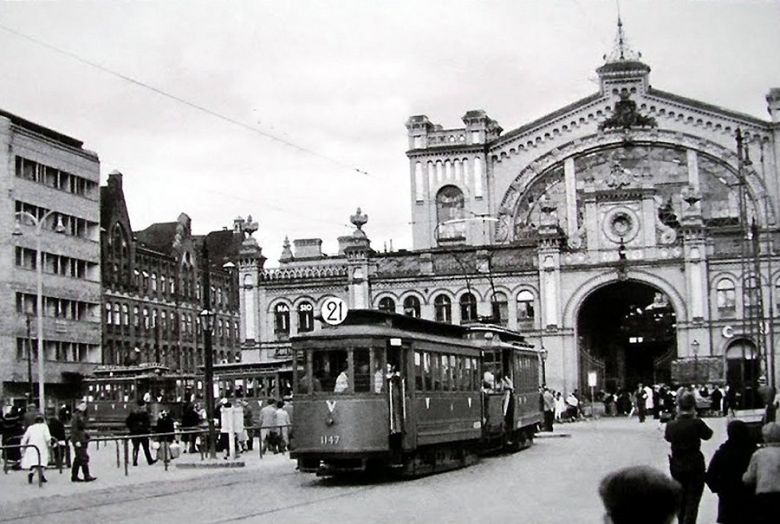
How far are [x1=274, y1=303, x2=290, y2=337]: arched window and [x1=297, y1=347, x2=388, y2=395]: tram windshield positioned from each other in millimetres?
46232

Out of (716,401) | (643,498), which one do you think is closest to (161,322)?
(716,401)

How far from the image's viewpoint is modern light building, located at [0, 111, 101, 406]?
56.6 meters

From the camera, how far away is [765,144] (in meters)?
69.6

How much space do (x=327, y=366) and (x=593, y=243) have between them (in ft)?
138

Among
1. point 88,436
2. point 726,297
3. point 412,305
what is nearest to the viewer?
point 88,436

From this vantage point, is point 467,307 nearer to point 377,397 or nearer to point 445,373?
point 445,373

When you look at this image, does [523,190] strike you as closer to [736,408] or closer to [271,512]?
[736,408]

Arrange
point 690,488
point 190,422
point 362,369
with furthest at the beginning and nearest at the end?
point 190,422
point 362,369
point 690,488

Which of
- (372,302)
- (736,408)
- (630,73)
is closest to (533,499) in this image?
(736,408)

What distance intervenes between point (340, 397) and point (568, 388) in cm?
4096

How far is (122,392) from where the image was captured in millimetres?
61375

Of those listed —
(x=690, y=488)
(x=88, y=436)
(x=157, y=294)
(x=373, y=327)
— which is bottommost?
(x=690, y=488)

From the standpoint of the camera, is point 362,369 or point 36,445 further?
point 36,445

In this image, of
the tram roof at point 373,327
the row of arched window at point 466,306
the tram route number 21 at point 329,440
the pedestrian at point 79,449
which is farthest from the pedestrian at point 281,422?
the row of arched window at point 466,306
